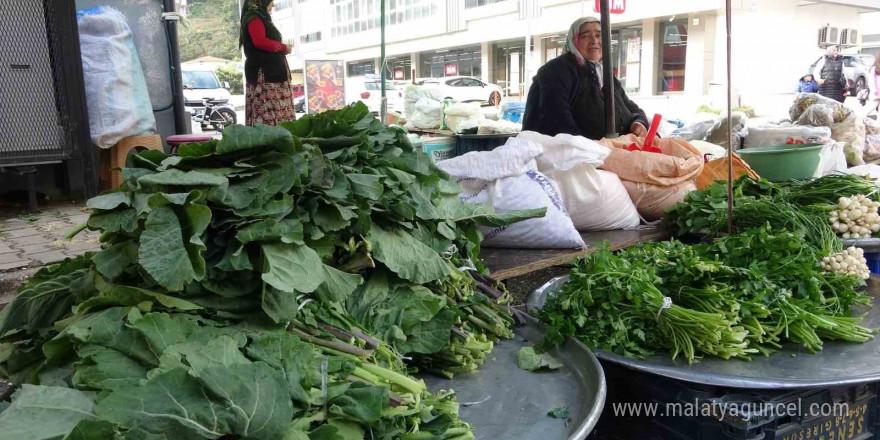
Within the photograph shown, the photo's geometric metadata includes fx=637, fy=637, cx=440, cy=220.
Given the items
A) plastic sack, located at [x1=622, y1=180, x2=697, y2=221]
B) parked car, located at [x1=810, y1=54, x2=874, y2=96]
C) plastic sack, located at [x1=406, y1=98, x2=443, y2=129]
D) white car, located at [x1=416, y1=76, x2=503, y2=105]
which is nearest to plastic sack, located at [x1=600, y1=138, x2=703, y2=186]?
plastic sack, located at [x1=622, y1=180, x2=697, y2=221]

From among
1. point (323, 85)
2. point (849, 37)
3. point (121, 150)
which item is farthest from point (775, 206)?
point (849, 37)

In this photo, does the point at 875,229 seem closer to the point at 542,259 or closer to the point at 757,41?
the point at 542,259

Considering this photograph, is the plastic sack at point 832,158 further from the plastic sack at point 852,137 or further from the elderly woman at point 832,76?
the elderly woman at point 832,76

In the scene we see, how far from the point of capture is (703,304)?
2.19 m

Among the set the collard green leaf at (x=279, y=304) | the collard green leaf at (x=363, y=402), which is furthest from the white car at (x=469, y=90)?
the collard green leaf at (x=363, y=402)

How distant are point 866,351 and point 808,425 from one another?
356 millimetres

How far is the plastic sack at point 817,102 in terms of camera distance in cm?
627

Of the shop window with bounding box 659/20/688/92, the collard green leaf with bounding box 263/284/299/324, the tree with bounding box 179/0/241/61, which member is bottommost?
the collard green leaf with bounding box 263/284/299/324

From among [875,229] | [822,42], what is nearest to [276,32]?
[875,229]

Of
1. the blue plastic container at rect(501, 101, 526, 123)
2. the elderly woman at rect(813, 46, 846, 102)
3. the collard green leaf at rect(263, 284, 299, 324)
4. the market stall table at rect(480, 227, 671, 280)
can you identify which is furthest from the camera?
the elderly woman at rect(813, 46, 846, 102)

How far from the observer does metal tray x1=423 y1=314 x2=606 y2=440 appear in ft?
5.35

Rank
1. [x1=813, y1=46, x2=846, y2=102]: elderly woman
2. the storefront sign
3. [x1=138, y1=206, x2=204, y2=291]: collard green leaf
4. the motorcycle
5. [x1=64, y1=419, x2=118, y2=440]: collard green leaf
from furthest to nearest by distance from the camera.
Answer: the motorcycle → [x1=813, y1=46, x2=846, y2=102]: elderly woman → the storefront sign → [x1=138, y1=206, x2=204, y2=291]: collard green leaf → [x1=64, y1=419, x2=118, y2=440]: collard green leaf

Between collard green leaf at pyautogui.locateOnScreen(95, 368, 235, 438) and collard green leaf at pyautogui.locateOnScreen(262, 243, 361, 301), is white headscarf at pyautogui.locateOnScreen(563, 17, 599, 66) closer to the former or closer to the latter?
collard green leaf at pyautogui.locateOnScreen(262, 243, 361, 301)

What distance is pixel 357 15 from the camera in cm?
3409
